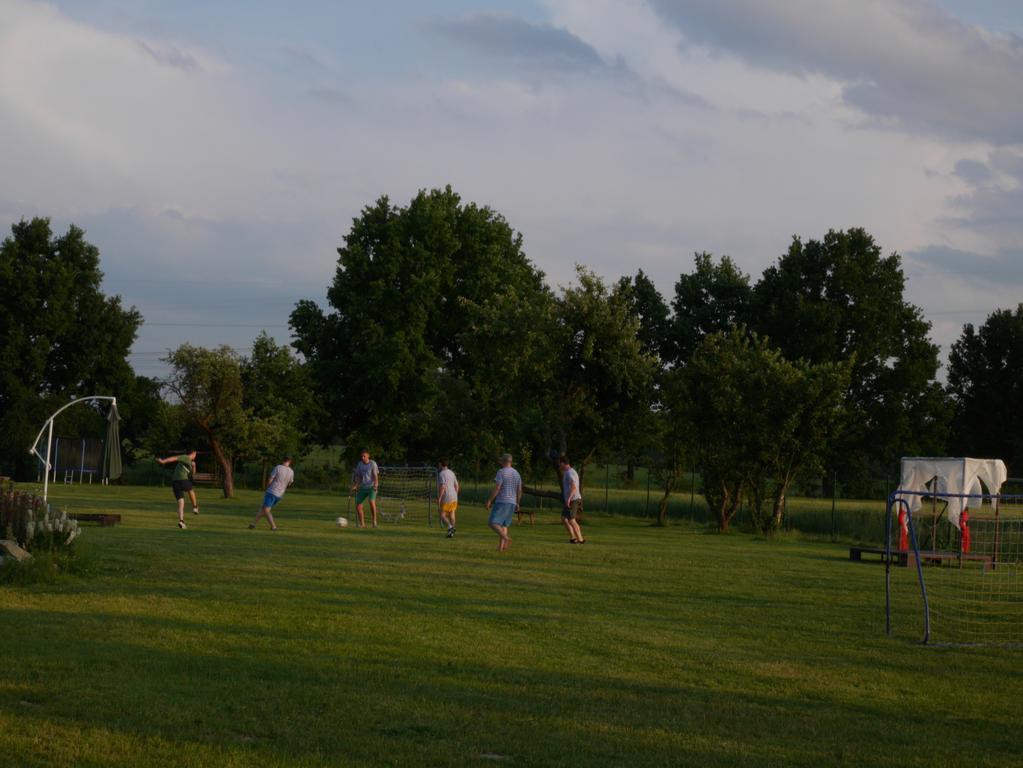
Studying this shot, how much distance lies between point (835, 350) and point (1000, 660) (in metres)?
50.5

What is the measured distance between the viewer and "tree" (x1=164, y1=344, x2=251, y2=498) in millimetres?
51688

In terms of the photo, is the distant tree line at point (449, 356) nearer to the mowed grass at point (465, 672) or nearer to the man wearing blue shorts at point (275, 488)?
the man wearing blue shorts at point (275, 488)

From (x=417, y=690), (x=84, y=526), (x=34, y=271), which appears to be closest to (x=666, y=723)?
(x=417, y=690)

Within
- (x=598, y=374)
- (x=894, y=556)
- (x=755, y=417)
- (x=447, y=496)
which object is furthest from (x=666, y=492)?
(x=894, y=556)

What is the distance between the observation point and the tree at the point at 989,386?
7206 centimetres

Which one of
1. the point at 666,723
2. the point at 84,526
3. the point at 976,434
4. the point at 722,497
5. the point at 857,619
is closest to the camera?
the point at 666,723

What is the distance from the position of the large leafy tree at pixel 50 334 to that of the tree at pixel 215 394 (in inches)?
655

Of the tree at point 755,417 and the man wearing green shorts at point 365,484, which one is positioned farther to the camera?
the tree at point 755,417

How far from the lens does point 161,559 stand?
1772 centimetres

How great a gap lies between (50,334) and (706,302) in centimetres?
3739

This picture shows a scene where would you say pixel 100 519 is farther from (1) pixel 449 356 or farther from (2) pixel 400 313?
(1) pixel 449 356

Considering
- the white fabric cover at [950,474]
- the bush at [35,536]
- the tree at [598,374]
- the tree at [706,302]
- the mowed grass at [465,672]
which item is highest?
the tree at [706,302]

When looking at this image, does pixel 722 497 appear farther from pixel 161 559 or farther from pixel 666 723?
pixel 666 723

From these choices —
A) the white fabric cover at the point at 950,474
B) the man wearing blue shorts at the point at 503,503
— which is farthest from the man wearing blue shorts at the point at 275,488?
the white fabric cover at the point at 950,474
